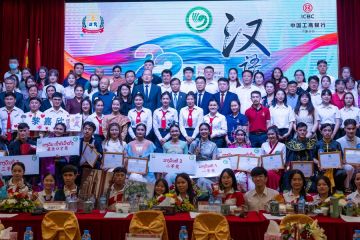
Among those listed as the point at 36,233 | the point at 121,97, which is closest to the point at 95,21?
the point at 121,97

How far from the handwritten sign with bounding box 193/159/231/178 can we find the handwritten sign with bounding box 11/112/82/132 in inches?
82.0

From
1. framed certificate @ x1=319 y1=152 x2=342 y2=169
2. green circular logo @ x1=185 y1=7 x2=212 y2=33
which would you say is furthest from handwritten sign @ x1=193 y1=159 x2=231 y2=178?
green circular logo @ x1=185 y1=7 x2=212 y2=33

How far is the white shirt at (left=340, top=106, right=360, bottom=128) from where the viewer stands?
877 cm

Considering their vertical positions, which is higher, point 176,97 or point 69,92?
point 69,92

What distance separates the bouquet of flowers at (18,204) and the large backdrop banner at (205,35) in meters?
6.57

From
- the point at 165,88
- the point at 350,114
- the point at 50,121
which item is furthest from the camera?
the point at 165,88

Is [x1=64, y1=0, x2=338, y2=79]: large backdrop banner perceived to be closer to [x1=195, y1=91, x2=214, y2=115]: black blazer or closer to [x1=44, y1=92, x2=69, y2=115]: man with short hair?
[x1=195, y1=91, x2=214, y2=115]: black blazer

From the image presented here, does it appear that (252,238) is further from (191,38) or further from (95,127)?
(191,38)

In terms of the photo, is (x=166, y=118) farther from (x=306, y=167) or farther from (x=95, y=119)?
(x=306, y=167)

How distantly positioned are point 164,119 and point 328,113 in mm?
2762

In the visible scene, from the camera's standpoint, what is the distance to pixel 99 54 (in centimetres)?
1179

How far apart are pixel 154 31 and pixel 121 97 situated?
9.65ft

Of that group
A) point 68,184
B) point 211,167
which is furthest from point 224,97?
point 68,184

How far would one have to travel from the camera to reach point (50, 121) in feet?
27.8
